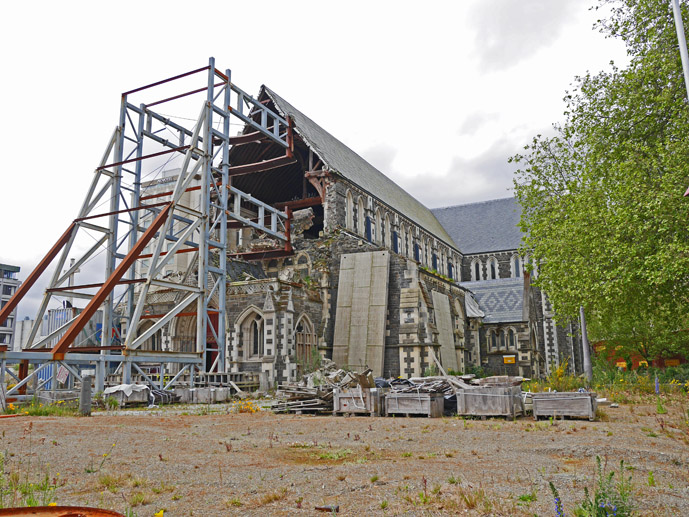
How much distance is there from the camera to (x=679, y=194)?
47.6 ft

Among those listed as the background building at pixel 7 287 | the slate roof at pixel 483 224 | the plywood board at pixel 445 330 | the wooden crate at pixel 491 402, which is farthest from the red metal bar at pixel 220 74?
the background building at pixel 7 287

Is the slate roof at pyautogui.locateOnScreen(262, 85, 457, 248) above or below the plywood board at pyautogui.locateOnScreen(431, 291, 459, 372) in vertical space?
above

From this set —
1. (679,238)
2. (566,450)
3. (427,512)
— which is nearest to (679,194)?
(679,238)

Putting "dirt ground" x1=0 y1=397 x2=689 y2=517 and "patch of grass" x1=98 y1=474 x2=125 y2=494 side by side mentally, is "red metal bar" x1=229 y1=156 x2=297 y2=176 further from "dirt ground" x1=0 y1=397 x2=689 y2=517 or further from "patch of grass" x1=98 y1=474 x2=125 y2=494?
"patch of grass" x1=98 y1=474 x2=125 y2=494

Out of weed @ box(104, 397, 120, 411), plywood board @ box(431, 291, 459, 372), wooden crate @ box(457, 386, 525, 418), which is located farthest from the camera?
plywood board @ box(431, 291, 459, 372)

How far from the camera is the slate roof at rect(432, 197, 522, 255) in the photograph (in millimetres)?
49312

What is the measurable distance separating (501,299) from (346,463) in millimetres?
32207

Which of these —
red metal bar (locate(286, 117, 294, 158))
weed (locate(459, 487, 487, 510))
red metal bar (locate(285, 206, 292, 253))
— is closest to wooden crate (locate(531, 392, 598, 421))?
weed (locate(459, 487, 487, 510))

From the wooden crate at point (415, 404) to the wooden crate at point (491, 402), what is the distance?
0.70 meters

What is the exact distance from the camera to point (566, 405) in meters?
12.8

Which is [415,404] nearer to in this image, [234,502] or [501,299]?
[234,502]

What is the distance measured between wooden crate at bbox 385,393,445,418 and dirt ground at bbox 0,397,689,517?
1179 millimetres

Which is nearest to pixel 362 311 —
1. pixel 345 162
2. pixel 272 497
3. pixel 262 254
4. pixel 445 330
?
pixel 445 330

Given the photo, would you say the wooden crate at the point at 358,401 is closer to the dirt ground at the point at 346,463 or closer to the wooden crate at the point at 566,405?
the dirt ground at the point at 346,463
